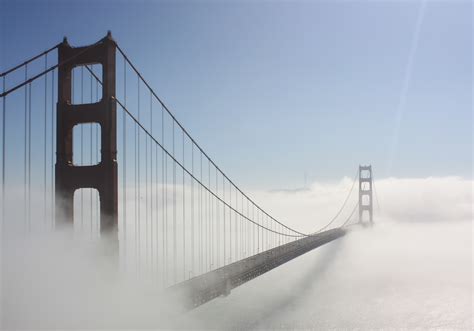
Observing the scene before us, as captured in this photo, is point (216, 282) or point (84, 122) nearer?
point (84, 122)

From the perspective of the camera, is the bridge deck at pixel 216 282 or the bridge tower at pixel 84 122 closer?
the bridge tower at pixel 84 122

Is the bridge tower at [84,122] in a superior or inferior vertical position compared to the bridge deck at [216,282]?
superior

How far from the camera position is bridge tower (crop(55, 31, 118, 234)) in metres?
12.5

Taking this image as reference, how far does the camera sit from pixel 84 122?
13406mm

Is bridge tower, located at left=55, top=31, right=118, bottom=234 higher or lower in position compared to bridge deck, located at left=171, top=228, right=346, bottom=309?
higher

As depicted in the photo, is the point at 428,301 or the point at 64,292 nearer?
the point at 64,292

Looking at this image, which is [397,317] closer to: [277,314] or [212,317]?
[277,314]

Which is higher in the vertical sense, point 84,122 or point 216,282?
point 84,122

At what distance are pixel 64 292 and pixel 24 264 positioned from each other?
5.44 ft

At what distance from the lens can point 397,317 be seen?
48281 millimetres

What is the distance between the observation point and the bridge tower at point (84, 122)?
1254 cm

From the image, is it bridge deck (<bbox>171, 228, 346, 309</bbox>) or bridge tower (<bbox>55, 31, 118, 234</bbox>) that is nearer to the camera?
bridge tower (<bbox>55, 31, 118, 234</bbox>)

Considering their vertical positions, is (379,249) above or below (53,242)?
below

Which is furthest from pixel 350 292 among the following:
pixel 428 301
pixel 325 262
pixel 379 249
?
pixel 379 249
